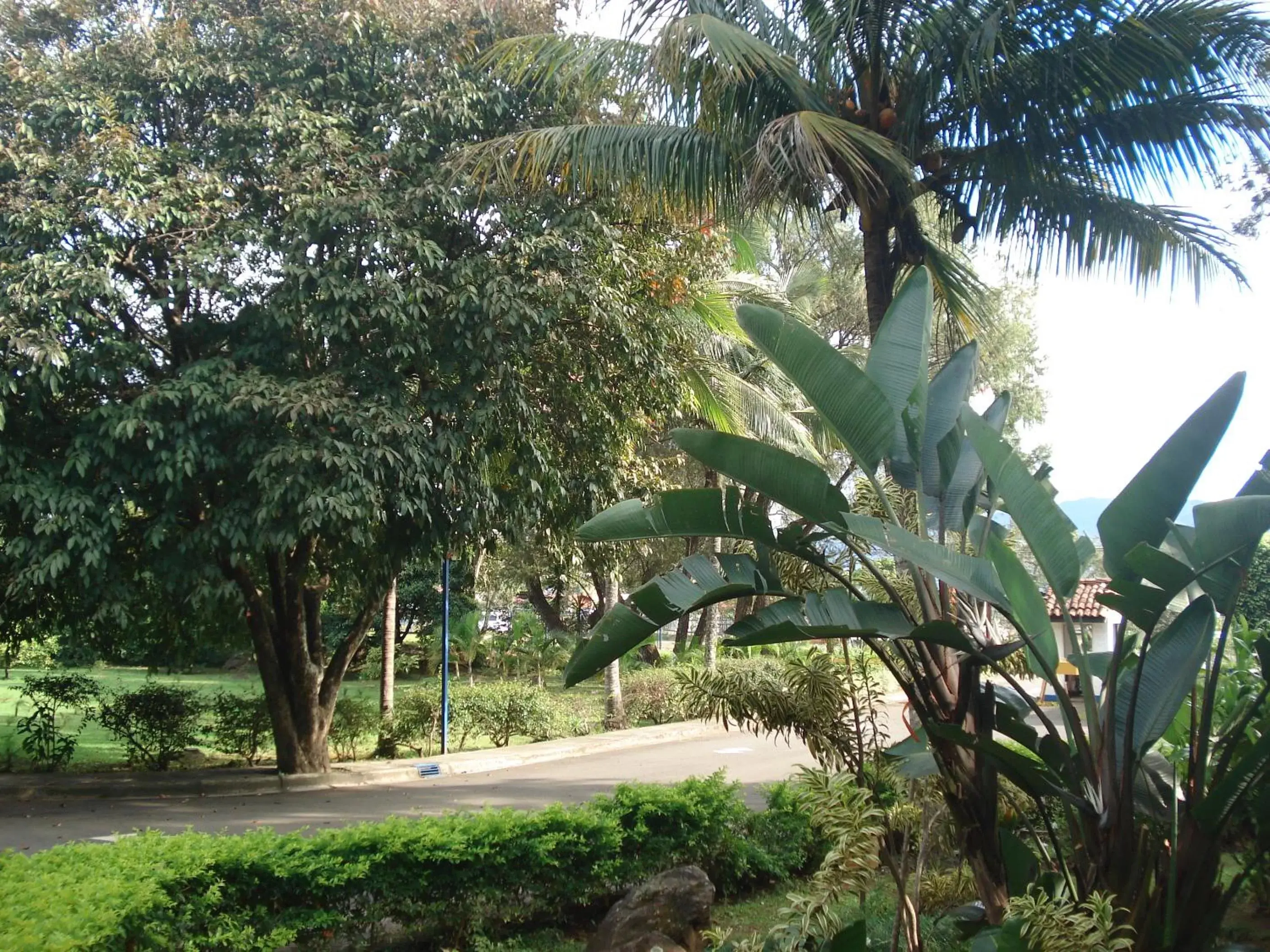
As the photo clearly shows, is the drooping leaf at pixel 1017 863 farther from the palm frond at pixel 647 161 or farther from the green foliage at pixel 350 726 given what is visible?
the green foliage at pixel 350 726

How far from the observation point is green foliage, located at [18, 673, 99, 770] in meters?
13.6

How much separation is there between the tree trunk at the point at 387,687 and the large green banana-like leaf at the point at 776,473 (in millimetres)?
11787

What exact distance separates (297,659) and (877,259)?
9248 mm

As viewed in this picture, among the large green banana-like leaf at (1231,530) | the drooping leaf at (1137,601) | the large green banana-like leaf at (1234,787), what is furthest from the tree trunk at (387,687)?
the large green banana-like leaf at (1231,530)

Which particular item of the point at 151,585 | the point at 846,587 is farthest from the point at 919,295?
the point at 151,585

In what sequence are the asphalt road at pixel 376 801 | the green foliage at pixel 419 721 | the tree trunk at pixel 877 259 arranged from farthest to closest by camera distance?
the green foliage at pixel 419 721 → the asphalt road at pixel 376 801 → the tree trunk at pixel 877 259

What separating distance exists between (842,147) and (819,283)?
18.5m

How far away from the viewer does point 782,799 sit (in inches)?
323

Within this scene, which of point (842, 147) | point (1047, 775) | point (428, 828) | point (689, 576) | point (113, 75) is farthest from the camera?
point (113, 75)

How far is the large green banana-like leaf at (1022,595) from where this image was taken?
3707 mm

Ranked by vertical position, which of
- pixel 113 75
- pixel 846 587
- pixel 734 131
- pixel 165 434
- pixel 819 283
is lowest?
pixel 846 587

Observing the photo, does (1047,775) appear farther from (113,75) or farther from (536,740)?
(536,740)

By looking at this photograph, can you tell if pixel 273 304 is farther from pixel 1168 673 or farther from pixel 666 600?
pixel 1168 673

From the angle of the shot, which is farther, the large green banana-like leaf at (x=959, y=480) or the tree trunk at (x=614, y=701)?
the tree trunk at (x=614, y=701)
